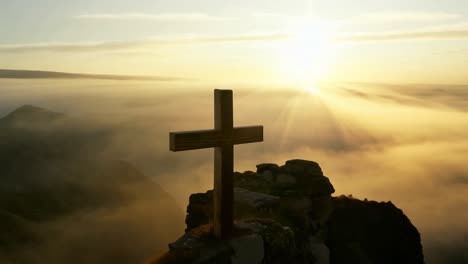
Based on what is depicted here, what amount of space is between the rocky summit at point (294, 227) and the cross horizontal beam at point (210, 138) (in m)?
2.67

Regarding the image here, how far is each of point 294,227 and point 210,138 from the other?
26.5 ft

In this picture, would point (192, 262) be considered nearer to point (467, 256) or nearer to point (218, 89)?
point (218, 89)

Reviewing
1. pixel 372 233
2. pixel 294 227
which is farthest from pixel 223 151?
pixel 372 233

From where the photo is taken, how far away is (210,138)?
478 inches

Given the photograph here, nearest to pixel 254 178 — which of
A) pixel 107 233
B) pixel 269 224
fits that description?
pixel 269 224

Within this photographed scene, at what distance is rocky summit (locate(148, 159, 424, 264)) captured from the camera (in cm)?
1230

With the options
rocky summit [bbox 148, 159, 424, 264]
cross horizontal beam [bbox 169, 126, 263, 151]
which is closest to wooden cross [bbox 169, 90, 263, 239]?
cross horizontal beam [bbox 169, 126, 263, 151]

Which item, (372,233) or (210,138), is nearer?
(210,138)

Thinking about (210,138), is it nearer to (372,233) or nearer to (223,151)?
(223,151)

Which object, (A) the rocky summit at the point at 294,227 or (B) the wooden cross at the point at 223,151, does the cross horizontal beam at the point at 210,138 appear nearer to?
(B) the wooden cross at the point at 223,151

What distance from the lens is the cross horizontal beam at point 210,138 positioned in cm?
1143

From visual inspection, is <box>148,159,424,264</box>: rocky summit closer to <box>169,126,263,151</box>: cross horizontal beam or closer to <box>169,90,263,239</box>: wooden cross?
<box>169,90,263,239</box>: wooden cross

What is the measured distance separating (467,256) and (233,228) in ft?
573

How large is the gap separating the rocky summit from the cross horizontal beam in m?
2.67
